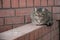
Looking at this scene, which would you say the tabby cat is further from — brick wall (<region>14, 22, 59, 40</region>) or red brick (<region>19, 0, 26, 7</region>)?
red brick (<region>19, 0, 26, 7</region>)

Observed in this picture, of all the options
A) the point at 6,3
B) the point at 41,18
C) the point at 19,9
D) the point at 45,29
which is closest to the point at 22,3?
the point at 19,9

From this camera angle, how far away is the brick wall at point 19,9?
7.02 ft

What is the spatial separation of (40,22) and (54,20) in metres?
0.37

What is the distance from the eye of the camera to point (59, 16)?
213 cm

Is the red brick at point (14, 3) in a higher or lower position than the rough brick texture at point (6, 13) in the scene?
higher

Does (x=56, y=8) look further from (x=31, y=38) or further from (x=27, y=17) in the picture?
(x=31, y=38)

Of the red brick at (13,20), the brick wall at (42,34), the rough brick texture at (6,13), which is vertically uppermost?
the rough brick texture at (6,13)

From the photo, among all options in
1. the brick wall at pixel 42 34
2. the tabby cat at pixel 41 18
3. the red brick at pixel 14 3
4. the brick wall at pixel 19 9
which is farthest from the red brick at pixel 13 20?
the brick wall at pixel 42 34

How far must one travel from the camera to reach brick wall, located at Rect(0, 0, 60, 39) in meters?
2.14

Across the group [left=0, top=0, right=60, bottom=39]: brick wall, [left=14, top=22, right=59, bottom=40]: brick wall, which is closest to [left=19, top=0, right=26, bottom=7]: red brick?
[left=0, top=0, right=60, bottom=39]: brick wall

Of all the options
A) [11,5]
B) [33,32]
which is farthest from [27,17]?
[33,32]

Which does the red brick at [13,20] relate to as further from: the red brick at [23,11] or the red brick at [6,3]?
the red brick at [6,3]

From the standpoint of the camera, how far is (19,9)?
84.7 inches

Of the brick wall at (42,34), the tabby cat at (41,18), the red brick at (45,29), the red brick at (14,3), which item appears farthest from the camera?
the red brick at (14,3)
